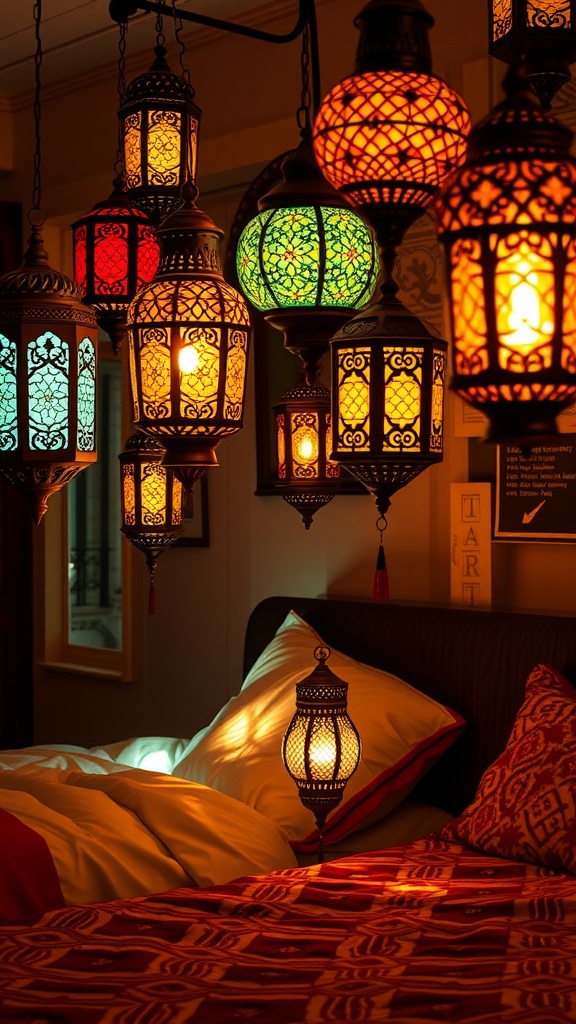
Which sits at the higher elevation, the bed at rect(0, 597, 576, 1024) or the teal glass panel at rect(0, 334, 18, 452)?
the teal glass panel at rect(0, 334, 18, 452)

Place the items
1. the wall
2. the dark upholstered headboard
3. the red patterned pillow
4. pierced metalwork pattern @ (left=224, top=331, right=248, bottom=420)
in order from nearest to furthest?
pierced metalwork pattern @ (left=224, top=331, right=248, bottom=420) < the red patterned pillow < the dark upholstered headboard < the wall

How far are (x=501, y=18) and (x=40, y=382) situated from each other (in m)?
0.89

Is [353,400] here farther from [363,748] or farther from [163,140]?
→ [363,748]

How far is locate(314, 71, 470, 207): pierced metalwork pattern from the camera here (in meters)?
1.42

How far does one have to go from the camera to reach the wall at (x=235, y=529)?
3656 millimetres

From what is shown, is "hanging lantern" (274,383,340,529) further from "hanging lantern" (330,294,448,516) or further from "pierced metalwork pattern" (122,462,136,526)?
"hanging lantern" (330,294,448,516)

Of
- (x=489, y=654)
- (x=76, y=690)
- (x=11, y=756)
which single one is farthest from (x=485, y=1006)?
(x=76, y=690)

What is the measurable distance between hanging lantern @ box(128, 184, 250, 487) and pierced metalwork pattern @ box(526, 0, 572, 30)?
1.87 feet

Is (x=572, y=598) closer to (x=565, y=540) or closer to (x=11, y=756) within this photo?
(x=565, y=540)

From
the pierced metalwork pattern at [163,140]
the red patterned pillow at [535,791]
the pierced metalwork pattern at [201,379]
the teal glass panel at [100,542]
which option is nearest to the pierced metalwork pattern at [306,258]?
the pierced metalwork pattern at [201,379]

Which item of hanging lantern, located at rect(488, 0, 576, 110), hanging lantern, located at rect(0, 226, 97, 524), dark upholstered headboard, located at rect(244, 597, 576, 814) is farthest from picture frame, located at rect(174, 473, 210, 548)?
hanging lantern, located at rect(488, 0, 576, 110)

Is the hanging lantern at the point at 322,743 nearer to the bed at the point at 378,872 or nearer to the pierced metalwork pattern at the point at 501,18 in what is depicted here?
the bed at the point at 378,872

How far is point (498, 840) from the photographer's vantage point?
271 cm

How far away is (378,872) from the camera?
2.51 meters
